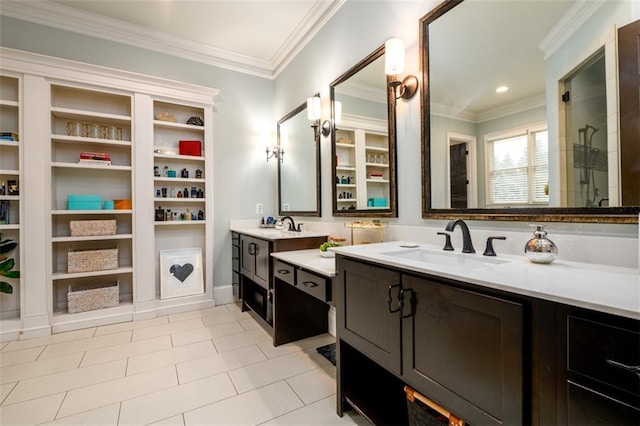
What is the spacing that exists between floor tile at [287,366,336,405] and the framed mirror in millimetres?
1395

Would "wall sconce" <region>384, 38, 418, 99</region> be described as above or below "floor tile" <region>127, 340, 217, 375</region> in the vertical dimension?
above

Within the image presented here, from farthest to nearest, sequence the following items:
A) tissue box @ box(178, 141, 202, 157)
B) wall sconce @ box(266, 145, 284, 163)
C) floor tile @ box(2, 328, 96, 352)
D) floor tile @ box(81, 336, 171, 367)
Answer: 1. wall sconce @ box(266, 145, 284, 163)
2. tissue box @ box(178, 141, 202, 157)
3. floor tile @ box(2, 328, 96, 352)
4. floor tile @ box(81, 336, 171, 367)

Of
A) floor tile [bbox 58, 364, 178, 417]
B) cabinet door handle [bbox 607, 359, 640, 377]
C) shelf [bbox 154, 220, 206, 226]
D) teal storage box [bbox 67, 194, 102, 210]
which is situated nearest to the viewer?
cabinet door handle [bbox 607, 359, 640, 377]

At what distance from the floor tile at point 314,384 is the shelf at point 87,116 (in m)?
2.99

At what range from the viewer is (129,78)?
2.96m

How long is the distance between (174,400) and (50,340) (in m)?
1.75

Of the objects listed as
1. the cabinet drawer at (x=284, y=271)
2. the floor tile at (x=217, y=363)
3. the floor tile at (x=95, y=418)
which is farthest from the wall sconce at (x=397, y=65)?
the floor tile at (x=95, y=418)

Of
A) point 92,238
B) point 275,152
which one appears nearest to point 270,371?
point 92,238

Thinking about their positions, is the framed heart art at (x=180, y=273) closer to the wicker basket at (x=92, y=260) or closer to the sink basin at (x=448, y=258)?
the wicker basket at (x=92, y=260)

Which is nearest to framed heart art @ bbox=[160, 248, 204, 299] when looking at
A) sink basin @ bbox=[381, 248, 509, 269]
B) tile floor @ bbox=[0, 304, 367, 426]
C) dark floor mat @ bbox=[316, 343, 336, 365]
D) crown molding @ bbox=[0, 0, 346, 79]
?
tile floor @ bbox=[0, 304, 367, 426]

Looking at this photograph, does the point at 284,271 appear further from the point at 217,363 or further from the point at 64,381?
the point at 64,381

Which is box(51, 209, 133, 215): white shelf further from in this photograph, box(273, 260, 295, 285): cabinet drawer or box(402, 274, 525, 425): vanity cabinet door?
box(402, 274, 525, 425): vanity cabinet door

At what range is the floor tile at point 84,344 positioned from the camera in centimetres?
230

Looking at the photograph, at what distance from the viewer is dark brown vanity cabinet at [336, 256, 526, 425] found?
2.70 ft
